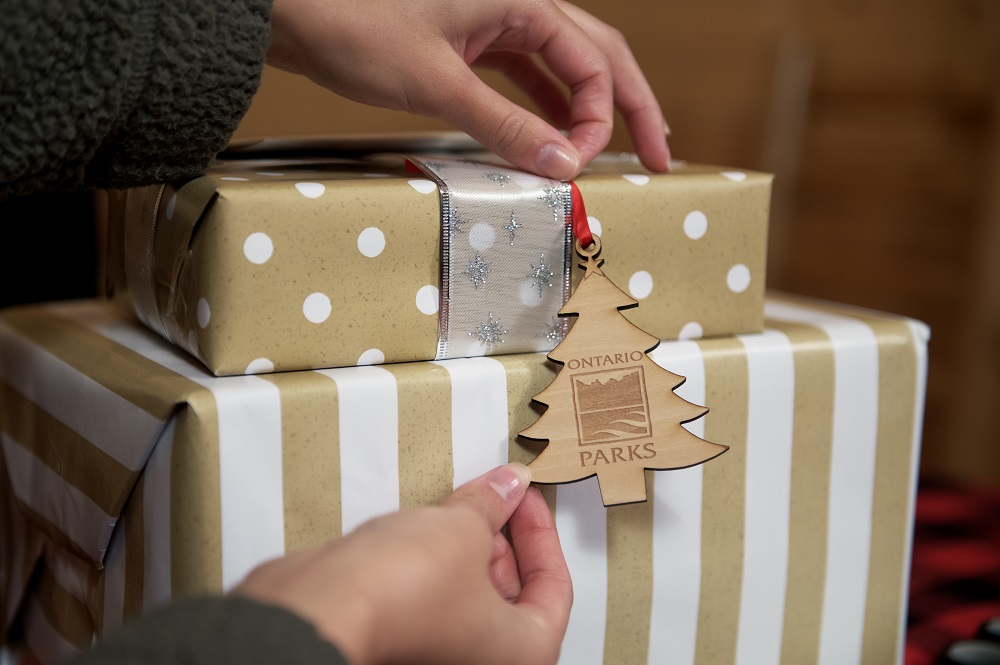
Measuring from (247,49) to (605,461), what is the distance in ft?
1.07

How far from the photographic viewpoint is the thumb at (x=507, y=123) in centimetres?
63

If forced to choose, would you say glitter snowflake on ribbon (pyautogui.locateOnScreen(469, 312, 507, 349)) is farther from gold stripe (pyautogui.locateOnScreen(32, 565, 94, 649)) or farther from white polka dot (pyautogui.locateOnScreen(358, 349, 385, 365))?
gold stripe (pyautogui.locateOnScreen(32, 565, 94, 649))

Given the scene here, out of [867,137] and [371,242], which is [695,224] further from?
[867,137]

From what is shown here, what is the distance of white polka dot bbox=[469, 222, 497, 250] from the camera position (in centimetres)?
60

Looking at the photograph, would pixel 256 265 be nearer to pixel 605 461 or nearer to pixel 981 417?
pixel 605 461

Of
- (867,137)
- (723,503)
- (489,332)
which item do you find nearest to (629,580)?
(723,503)

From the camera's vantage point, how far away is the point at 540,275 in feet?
2.04

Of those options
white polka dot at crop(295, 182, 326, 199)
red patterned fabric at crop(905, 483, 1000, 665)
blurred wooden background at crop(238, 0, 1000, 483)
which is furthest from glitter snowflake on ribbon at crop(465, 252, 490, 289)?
blurred wooden background at crop(238, 0, 1000, 483)

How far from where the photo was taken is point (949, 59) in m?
2.25

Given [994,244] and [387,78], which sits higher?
[387,78]

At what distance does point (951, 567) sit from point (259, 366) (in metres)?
0.74

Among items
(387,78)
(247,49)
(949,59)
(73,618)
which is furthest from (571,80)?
(949,59)

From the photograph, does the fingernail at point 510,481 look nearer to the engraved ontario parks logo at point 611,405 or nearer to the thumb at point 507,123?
the engraved ontario parks logo at point 611,405

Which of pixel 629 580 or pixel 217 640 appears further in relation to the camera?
pixel 629 580
